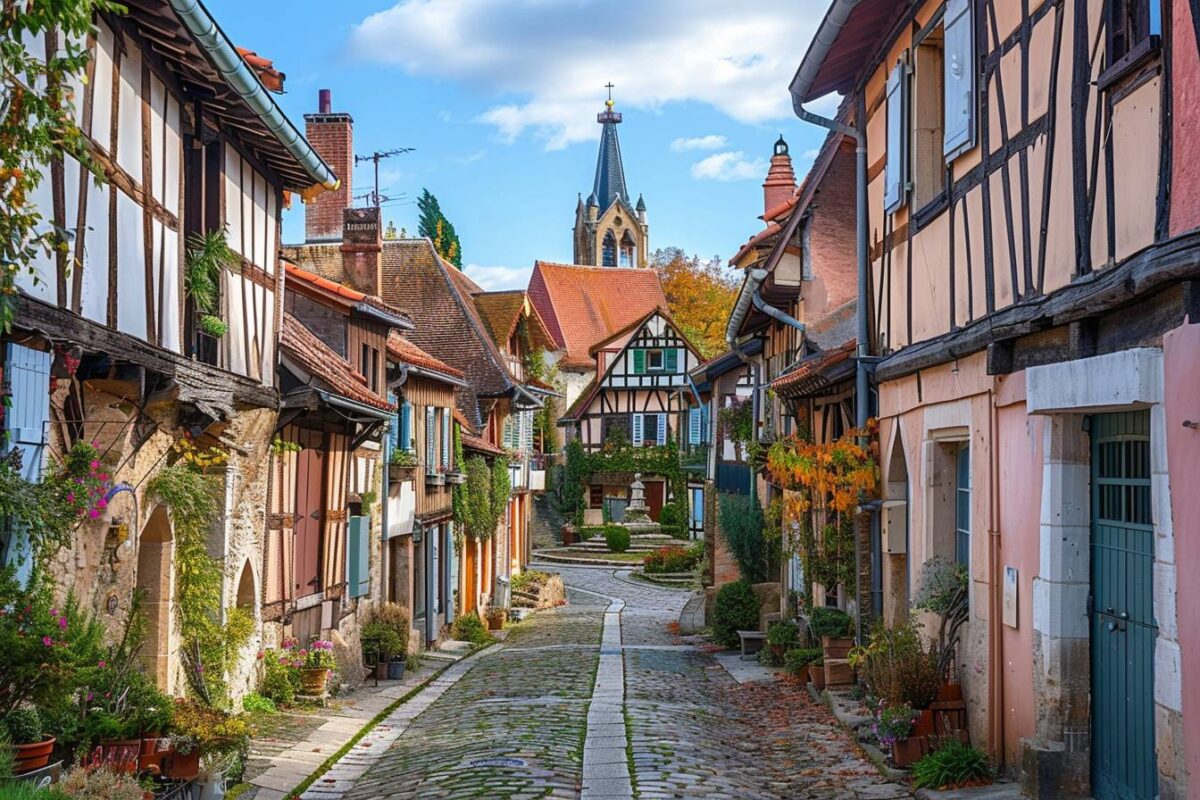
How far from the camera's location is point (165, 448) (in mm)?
9977

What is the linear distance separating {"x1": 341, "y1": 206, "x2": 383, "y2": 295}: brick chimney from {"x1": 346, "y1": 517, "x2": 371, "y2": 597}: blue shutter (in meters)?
5.09

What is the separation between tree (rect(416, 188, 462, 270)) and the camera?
52.6 meters

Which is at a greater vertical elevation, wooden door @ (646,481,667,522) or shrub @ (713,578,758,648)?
wooden door @ (646,481,667,522)

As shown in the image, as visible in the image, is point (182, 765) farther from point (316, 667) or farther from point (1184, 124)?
point (1184, 124)

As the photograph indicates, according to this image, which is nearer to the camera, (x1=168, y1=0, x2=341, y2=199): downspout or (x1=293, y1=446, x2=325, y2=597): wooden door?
(x1=168, y1=0, x2=341, y2=199): downspout

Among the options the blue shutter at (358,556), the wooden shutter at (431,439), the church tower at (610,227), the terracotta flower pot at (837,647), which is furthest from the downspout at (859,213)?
the church tower at (610,227)

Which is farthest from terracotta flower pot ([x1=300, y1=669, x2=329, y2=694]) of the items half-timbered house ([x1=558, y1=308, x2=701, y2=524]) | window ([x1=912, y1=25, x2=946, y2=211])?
half-timbered house ([x1=558, y1=308, x2=701, y2=524])

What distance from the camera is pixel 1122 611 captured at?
6500 millimetres

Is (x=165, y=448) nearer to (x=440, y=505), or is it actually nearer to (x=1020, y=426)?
(x=1020, y=426)

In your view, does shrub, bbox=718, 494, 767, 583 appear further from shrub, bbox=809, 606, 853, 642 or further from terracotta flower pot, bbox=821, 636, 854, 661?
terracotta flower pot, bbox=821, 636, 854, 661

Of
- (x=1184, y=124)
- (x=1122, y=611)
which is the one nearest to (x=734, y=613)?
(x=1122, y=611)

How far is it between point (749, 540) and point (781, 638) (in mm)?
4507

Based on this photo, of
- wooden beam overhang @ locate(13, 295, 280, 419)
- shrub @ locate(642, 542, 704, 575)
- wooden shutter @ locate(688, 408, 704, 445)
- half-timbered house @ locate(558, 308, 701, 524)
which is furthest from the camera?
half-timbered house @ locate(558, 308, 701, 524)

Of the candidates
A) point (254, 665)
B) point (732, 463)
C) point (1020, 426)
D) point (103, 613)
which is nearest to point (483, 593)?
point (732, 463)
